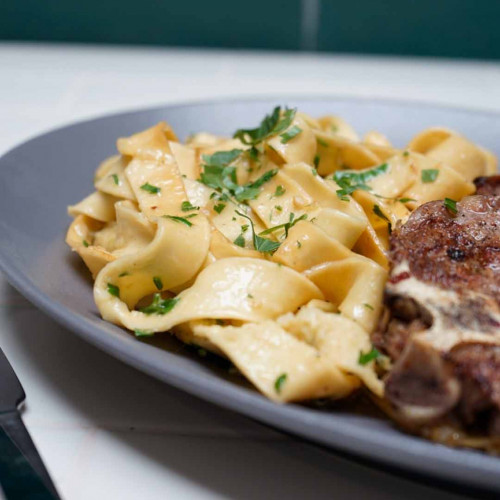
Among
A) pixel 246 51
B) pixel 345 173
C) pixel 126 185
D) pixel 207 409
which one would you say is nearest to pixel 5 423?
pixel 207 409

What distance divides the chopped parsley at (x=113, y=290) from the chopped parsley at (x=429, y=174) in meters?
1.80

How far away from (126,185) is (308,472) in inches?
74.1

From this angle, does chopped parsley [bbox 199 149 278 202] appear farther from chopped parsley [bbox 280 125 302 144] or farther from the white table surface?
the white table surface

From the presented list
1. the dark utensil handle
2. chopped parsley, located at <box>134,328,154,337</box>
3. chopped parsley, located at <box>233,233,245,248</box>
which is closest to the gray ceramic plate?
chopped parsley, located at <box>134,328,154,337</box>

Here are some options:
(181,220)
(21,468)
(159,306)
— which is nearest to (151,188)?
(181,220)

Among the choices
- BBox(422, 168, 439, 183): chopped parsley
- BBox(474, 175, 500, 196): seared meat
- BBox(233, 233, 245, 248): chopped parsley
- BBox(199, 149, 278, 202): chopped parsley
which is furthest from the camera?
BBox(422, 168, 439, 183): chopped parsley

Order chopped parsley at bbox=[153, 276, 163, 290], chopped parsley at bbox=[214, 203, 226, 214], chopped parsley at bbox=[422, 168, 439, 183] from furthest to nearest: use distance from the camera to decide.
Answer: chopped parsley at bbox=[422, 168, 439, 183]
chopped parsley at bbox=[214, 203, 226, 214]
chopped parsley at bbox=[153, 276, 163, 290]

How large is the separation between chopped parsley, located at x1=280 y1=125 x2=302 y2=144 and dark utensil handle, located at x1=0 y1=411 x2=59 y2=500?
6.45 feet

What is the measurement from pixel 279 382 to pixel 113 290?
3.06 ft

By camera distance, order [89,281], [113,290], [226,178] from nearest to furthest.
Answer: [113,290] → [89,281] → [226,178]

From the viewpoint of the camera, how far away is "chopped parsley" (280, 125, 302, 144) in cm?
373

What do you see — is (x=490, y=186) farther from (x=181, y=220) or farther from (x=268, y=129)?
(x=181, y=220)

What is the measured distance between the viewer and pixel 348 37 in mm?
9453

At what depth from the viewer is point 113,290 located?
2.96m
